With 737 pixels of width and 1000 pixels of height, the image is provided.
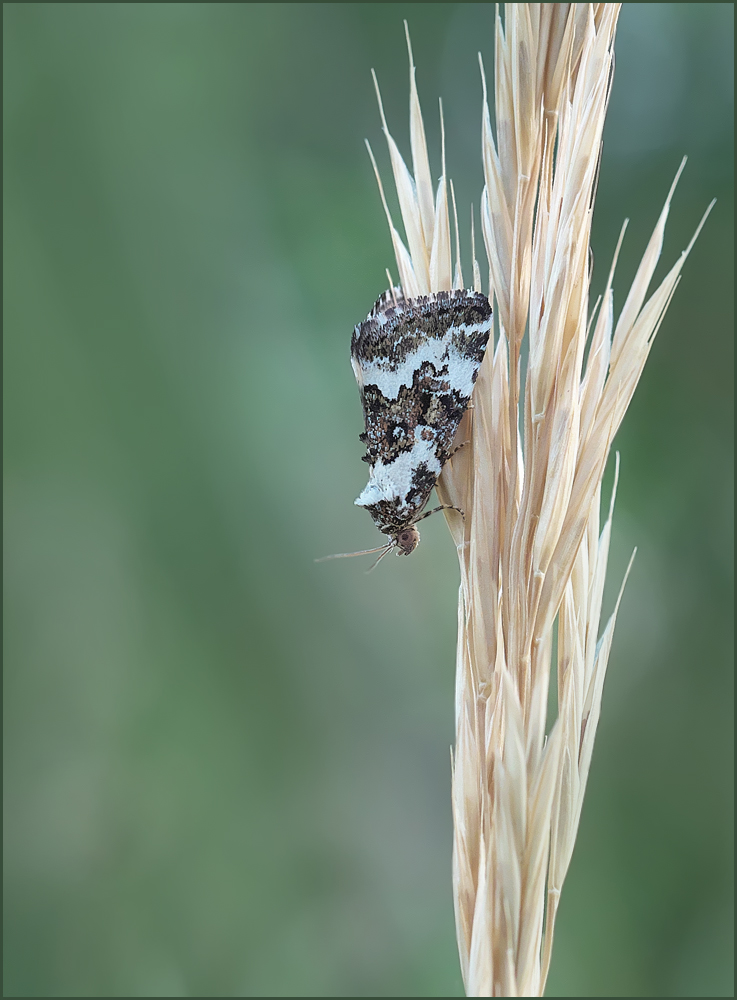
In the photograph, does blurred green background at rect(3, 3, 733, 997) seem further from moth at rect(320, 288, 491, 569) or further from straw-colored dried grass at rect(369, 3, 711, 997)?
straw-colored dried grass at rect(369, 3, 711, 997)

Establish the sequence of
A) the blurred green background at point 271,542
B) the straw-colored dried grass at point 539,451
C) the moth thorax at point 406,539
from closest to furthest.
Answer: the straw-colored dried grass at point 539,451
the moth thorax at point 406,539
the blurred green background at point 271,542

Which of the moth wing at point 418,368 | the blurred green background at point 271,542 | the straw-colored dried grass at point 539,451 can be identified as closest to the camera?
the straw-colored dried grass at point 539,451

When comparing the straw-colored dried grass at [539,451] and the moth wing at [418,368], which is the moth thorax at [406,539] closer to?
the moth wing at [418,368]

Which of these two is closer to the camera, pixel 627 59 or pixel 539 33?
pixel 539 33

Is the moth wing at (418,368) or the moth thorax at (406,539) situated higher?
the moth wing at (418,368)

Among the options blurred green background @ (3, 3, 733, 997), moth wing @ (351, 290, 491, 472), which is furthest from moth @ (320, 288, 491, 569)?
blurred green background @ (3, 3, 733, 997)

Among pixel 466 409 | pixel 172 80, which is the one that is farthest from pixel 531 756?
pixel 172 80

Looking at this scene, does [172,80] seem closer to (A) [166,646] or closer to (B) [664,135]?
(B) [664,135]

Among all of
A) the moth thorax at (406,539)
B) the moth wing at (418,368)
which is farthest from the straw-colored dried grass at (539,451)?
the moth thorax at (406,539)
